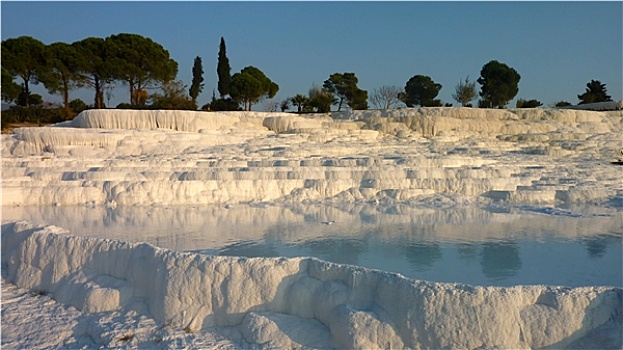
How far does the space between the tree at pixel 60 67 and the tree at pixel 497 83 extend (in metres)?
25.1

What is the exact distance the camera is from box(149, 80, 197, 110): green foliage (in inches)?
1099

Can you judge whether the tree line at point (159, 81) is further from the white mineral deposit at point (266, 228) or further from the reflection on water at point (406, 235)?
the reflection on water at point (406, 235)

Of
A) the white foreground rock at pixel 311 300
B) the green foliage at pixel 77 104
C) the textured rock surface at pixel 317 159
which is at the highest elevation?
the green foliage at pixel 77 104

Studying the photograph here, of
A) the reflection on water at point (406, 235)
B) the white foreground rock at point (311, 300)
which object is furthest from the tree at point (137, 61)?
the white foreground rock at point (311, 300)

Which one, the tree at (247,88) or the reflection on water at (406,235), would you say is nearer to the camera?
the reflection on water at (406,235)

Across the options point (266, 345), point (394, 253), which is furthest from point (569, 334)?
point (266, 345)

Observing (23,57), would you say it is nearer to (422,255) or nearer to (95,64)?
(95,64)

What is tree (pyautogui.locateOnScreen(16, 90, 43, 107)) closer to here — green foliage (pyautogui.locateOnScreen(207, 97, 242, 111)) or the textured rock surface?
green foliage (pyautogui.locateOnScreen(207, 97, 242, 111))

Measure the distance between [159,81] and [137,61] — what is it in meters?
1.85

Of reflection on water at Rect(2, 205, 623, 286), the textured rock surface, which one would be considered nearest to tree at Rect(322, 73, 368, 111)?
the textured rock surface

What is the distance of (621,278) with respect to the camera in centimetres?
385

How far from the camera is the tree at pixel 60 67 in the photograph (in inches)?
989

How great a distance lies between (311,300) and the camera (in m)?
3.77

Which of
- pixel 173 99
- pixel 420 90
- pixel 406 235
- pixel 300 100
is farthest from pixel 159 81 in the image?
pixel 406 235
